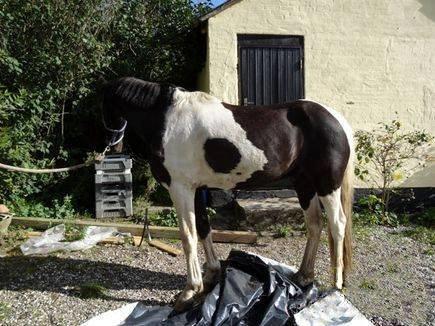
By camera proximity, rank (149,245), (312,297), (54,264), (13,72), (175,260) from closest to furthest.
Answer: (312,297) → (54,264) → (175,260) → (149,245) → (13,72)

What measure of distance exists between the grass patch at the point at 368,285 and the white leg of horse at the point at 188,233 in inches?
67.0

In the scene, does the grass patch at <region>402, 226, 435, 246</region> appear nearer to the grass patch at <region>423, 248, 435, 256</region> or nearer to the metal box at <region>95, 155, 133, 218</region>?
the grass patch at <region>423, 248, 435, 256</region>

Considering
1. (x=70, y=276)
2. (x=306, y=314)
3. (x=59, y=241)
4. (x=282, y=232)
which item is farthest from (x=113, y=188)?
(x=306, y=314)

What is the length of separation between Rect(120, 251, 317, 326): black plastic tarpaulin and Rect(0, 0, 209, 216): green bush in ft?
12.9

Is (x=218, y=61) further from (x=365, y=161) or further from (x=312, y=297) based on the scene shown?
(x=312, y=297)

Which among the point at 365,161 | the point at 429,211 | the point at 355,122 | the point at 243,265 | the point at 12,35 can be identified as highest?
the point at 12,35

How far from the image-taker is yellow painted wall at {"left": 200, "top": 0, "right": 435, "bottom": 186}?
6875mm

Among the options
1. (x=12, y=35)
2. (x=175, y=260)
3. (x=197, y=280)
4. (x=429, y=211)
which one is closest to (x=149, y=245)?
(x=175, y=260)

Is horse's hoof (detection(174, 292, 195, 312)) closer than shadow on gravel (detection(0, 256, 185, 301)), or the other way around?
horse's hoof (detection(174, 292, 195, 312))

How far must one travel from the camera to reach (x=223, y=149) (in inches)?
135

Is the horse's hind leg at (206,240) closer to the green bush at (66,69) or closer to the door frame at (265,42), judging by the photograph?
the green bush at (66,69)

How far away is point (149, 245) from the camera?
17.3 feet

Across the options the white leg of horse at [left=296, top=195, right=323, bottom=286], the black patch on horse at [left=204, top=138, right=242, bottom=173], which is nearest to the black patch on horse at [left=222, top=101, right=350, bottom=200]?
the black patch on horse at [left=204, top=138, right=242, bottom=173]

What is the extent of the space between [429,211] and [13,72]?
6913mm
